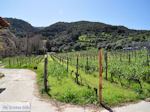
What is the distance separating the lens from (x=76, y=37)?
140375 millimetres

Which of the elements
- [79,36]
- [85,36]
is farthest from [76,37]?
[85,36]

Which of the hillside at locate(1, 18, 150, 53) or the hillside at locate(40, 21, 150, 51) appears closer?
the hillside at locate(1, 18, 150, 53)

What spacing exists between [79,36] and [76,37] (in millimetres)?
2067

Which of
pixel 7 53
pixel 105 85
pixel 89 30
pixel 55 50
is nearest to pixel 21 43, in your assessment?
pixel 55 50

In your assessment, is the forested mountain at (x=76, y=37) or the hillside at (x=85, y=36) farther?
the hillside at (x=85, y=36)

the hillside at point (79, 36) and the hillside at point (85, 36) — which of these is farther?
the hillside at point (85, 36)

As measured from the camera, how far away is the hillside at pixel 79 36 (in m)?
95.8

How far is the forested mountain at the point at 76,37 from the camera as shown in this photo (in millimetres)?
96438

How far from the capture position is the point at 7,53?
9350 centimetres

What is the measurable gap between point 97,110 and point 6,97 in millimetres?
4912

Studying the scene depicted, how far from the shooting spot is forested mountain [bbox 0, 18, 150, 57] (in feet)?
316

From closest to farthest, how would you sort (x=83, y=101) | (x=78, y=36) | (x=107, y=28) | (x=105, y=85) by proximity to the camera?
(x=83, y=101), (x=105, y=85), (x=78, y=36), (x=107, y=28)

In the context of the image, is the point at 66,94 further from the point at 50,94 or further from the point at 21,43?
the point at 21,43

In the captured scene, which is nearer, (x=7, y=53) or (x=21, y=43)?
(x=7, y=53)
